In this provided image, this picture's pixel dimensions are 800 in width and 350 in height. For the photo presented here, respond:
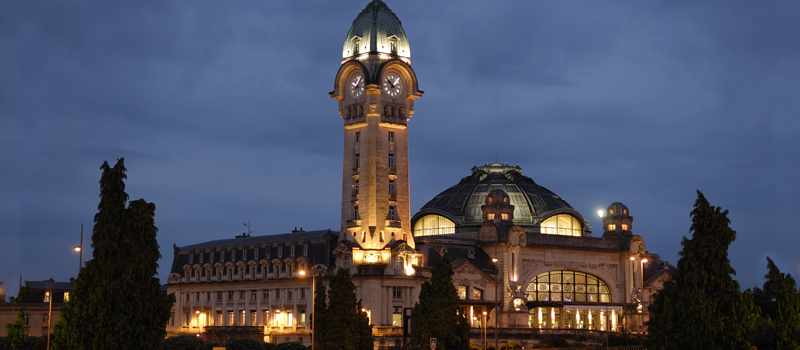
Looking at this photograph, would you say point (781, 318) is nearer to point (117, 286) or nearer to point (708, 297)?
point (708, 297)

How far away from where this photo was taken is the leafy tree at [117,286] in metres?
69.1

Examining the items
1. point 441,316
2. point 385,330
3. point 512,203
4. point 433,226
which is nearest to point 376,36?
point 433,226

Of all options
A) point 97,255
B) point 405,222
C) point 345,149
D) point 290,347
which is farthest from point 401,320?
point 97,255

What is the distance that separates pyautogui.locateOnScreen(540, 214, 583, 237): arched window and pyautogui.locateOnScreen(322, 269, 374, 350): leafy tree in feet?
191

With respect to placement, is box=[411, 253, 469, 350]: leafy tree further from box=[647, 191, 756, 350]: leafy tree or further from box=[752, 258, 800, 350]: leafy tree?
box=[752, 258, 800, 350]: leafy tree

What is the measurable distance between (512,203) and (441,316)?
→ 61819mm

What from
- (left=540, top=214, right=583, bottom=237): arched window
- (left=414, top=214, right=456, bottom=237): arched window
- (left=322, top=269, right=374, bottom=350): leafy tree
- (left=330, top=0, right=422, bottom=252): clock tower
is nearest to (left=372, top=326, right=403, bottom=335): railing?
(left=330, top=0, right=422, bottom=252): clock tower

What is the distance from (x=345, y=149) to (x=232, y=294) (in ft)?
101

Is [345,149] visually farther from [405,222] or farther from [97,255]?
[97,255]

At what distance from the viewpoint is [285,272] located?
5463 inches

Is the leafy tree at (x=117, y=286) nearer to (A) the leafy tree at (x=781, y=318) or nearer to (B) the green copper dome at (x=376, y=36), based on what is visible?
(A) the leafy tree at (x=781, y=318)

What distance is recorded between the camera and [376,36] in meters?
130

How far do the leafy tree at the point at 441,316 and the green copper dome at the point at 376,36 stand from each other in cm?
4638

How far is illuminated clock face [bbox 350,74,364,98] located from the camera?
130 metres
